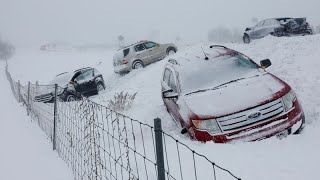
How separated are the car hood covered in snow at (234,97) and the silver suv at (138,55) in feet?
51.7

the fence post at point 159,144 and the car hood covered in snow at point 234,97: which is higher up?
the fence post at point 159,144

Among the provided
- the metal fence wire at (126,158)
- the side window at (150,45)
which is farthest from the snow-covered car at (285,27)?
the metal fence wire at (126,158)

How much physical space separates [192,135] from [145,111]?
4153 mm

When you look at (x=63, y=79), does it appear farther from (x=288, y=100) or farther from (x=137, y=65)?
(x=288, y=100)

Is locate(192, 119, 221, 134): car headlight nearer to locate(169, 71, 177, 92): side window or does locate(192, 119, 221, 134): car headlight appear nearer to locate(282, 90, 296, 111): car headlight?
locate(282, 90, 296, 111): car headlight

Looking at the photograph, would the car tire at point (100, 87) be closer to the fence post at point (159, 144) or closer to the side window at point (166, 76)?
the side window at point (166, 76)

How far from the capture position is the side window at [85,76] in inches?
775

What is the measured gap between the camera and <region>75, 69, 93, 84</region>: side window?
19697 millimetres

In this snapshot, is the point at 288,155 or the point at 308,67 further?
the point at 308,67

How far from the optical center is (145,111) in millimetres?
10789

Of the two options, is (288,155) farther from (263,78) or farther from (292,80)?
(292,80)

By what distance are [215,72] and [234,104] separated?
1.62 meters

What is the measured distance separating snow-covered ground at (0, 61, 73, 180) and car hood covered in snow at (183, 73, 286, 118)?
2.56 meters

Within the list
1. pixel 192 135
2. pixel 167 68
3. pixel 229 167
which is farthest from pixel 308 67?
pixel 229 167
